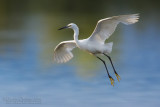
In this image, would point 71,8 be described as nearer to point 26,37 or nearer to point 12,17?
point 12,17

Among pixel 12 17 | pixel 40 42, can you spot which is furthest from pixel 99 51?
pixel 12 17

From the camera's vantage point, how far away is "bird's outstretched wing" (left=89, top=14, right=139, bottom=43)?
27.1 feet

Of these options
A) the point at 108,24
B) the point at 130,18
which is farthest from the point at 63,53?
the point at 130,18

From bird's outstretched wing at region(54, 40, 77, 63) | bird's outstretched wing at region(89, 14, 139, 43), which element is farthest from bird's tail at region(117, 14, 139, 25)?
bird's outstretched wing at region(54, 40, 77, 63)

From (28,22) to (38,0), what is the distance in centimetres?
636

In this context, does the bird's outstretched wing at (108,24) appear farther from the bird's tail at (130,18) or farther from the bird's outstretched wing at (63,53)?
the bird's outstretched wing at (63,53)

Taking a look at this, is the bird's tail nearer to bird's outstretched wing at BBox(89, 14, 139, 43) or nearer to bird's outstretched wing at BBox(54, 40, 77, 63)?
bird's outstretched wing at BBox(89, 14, 139, 43)

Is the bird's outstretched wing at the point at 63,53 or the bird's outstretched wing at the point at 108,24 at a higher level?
the bird's outstretched wing at the point at 63,53

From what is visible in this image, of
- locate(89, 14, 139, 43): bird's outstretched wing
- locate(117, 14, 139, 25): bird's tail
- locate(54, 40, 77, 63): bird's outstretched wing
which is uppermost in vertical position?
locate(54, 40, 77, 63): bird's outstretched wing

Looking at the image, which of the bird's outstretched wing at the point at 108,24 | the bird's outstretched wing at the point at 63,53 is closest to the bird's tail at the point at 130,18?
the bird's outstretched wing at the point at 108,24

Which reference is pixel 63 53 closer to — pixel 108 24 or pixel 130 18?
pixel 108 24

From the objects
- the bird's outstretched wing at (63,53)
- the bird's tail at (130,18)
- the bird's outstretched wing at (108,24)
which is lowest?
the bird's tail at (130,18)

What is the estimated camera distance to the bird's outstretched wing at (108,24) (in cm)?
826

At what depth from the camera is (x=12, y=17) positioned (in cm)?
2761
